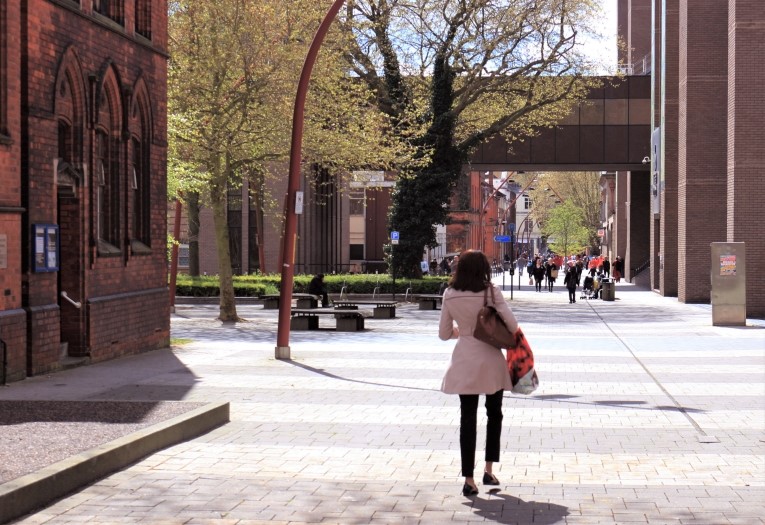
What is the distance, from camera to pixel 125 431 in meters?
9.45

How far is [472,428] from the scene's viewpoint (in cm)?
787

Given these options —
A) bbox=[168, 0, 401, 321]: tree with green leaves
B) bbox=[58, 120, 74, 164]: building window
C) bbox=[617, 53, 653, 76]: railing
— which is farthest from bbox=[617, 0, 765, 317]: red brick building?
bbox=[58, 120, 74, 164]: building window

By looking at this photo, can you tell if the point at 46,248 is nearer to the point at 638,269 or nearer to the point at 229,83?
the point at 229,83

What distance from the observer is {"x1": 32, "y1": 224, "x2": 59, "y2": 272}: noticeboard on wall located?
1488 centimetres

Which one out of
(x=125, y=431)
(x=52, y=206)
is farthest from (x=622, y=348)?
(x=125, y=431)

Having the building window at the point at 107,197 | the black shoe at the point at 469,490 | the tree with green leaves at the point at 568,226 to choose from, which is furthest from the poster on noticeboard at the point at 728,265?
the tree with green leaves at the point at 568,226

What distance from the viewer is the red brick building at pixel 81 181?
47.3 feet

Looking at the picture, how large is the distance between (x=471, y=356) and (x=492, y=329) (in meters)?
0.24

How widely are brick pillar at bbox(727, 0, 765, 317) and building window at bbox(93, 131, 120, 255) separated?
18021 mm

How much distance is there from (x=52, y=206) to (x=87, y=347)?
7.11 feet

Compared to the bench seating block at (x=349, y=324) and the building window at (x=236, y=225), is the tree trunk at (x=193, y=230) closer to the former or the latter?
the building window at (x=236, y=225)

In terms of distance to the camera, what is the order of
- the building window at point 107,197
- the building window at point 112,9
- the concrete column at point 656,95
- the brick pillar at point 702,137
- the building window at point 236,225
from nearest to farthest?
the building window at point 112,9, the building window at point 107,197, the brick pillar at point 702,137, the concrete column at point 656,95, the building window at point 236,225

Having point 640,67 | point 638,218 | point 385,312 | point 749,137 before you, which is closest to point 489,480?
point 385,312

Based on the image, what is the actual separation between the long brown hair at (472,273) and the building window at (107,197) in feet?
35.2
